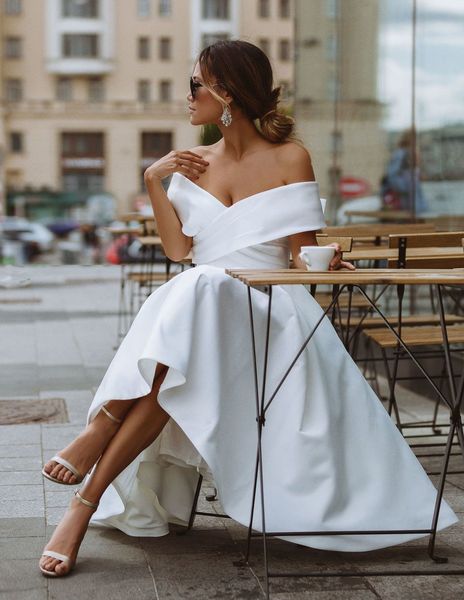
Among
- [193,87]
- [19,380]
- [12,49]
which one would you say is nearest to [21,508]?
[193,87]

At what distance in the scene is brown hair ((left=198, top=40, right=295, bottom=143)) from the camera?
12.8 feet

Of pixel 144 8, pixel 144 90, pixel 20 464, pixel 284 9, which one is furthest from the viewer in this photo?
pixel 144 8

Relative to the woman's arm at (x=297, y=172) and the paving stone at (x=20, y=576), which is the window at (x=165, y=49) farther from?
the paving stone at (x=20, y=576)

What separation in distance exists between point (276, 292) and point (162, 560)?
2.98 feet

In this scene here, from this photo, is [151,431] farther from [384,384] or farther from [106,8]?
[106,8]

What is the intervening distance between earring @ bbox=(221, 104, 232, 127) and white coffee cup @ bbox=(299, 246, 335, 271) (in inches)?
26.2

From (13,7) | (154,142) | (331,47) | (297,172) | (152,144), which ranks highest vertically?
(13,7)

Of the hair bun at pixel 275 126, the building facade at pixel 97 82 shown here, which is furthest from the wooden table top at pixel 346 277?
the building facade at pixel 97 82

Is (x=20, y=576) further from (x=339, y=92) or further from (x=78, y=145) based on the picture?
(x=78, y=145)

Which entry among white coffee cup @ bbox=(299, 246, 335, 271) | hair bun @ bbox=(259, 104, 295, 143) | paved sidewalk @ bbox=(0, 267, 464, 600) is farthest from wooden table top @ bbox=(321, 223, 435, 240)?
white coffee cup @ bbox=(299, 246, 335, 271)

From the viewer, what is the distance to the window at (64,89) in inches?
2704

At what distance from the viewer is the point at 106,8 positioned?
68.5 m

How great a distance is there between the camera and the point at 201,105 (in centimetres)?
398

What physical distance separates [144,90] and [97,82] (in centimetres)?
294
